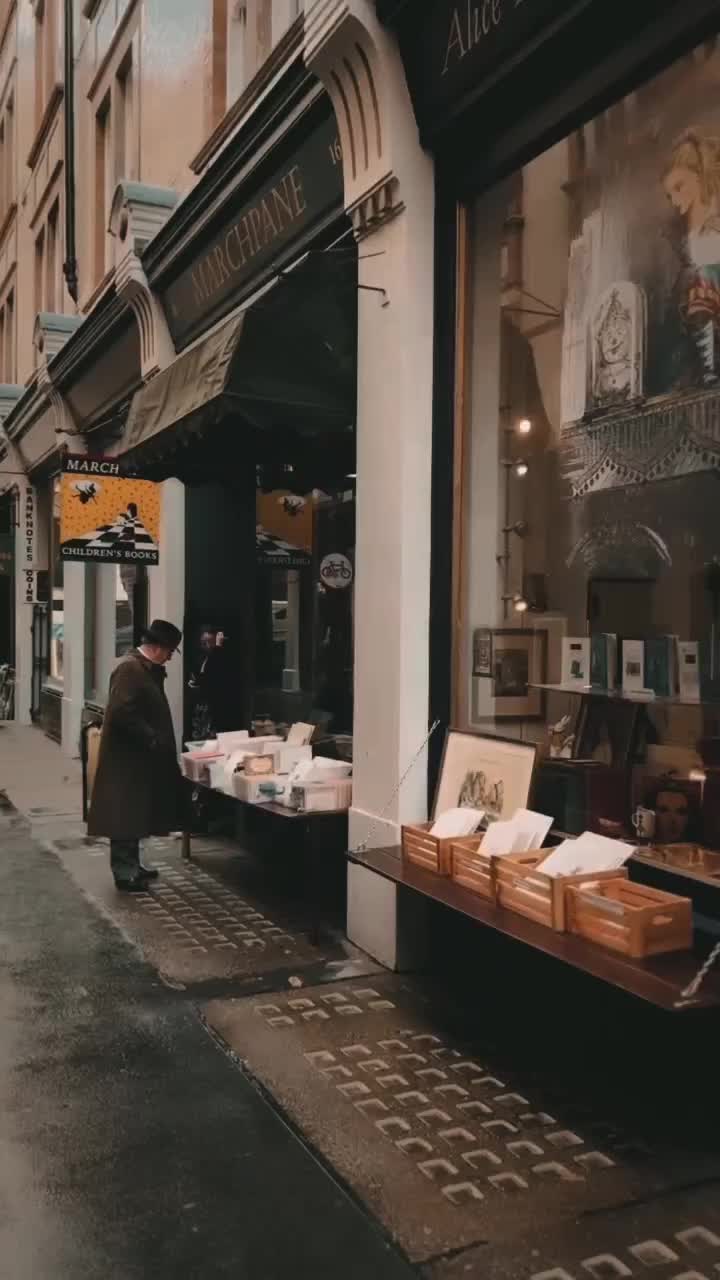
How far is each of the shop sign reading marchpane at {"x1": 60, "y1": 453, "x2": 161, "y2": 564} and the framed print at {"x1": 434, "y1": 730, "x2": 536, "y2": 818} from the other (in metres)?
5.39

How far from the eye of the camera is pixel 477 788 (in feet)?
17.4

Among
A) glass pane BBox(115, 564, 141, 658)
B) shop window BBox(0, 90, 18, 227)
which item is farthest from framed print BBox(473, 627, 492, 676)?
shop window BBox(0, 90, 18, 227)

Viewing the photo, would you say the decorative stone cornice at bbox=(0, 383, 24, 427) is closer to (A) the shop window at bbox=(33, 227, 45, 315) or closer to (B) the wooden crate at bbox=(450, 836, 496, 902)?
(A) the shop window at bbox=(33, 227, 45, 315)

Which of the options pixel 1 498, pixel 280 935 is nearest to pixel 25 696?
pixel 1 498

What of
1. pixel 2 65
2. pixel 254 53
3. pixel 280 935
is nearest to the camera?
pixel 280 935

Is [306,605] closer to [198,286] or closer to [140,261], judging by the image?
[198,286]

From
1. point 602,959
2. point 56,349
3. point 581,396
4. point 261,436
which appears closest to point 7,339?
point 56,349

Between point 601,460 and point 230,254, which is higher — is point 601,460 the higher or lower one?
the lower one

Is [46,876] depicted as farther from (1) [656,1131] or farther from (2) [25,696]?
(2) [25,696]

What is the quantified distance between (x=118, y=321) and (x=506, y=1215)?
10.1 meters

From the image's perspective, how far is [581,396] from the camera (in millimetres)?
5520

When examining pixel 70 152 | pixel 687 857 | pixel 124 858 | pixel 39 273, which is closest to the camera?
pixel 687 857

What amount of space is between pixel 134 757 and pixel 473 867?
339 cm

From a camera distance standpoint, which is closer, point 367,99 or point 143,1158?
point 143,1158
